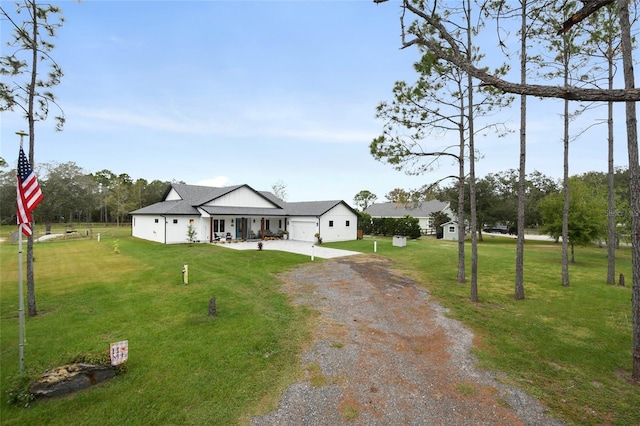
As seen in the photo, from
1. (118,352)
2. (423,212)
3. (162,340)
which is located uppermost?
(423,212)

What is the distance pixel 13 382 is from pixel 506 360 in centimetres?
929

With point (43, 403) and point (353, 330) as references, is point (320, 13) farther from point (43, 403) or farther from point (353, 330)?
point (43, 403)

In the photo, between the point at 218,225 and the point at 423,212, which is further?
the point at 423,212

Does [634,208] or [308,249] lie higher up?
[634,208]

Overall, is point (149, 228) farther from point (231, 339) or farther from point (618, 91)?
point (618, 91)

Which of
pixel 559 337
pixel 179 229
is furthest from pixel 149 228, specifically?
pixel 559 337

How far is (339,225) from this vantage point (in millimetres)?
31297

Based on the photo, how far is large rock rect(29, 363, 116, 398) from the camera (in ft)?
15.4

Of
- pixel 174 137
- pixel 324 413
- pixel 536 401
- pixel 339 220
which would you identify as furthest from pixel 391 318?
pixel 174 137

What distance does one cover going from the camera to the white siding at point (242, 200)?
2878 cm

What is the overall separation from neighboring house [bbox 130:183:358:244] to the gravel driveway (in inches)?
775

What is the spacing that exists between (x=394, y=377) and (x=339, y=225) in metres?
25.9

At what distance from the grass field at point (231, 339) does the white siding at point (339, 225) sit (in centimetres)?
1521

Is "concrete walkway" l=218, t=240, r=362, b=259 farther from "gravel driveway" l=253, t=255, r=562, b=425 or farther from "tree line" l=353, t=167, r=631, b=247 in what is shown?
"gravel driveway" l=253, t=255, r=562, b=425
